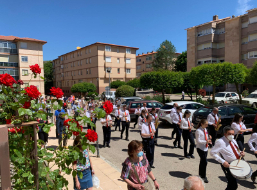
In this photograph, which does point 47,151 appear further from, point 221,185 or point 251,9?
point 251,9

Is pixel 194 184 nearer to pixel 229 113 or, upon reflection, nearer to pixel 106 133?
pixel 106 133

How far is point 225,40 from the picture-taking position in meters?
38.2

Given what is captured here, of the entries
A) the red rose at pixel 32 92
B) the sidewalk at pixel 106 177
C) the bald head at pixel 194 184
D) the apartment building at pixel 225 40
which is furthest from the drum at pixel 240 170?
the apartment building at pixel 225 40

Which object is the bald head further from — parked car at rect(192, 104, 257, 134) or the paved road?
parked car at rect(192, 104, 257, 134)

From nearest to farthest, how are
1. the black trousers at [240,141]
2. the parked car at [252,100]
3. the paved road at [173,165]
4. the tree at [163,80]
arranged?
the paved road at [173,165] → the black trousers at [240,141] → the parked car at [252,100] → the tree at [163,80]

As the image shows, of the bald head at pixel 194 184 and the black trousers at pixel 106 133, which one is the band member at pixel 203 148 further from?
the black trousers at pixel 106 133

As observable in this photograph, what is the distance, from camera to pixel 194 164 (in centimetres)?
667

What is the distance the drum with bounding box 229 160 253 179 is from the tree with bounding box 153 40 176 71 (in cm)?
5147

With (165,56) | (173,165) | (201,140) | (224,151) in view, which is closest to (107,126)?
(173,165)

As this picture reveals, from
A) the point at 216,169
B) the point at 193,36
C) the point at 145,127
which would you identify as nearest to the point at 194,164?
the point at 216,169

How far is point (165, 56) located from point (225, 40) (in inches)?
733

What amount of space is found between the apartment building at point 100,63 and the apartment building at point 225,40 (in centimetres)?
1626

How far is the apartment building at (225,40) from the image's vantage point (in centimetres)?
3346

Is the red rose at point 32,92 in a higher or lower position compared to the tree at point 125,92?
higher
